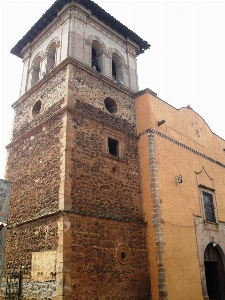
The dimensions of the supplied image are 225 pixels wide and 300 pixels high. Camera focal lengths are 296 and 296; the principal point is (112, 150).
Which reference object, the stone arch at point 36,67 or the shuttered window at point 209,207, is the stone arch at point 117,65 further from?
the shuttered window at point 209,207

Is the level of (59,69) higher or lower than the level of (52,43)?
lower

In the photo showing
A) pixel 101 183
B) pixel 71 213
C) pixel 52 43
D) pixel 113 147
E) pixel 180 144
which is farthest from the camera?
pixel 52 43

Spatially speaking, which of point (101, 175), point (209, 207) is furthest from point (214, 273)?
point (101, 175)

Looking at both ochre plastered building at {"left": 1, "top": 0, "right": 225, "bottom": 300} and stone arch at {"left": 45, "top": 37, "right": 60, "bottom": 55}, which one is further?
stone arch at {"left": 45, "top": 37, "right": 60, "bottom": 55}

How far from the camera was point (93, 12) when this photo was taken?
13164 millimetres

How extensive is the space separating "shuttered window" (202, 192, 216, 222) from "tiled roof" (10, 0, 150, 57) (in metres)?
8.12

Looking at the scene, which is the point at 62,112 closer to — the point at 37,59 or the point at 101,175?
the point at 101,175

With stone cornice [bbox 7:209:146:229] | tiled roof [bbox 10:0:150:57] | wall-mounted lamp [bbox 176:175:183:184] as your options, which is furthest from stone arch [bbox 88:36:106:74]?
Answer: stone cornice [bbox 7:209:146:229]

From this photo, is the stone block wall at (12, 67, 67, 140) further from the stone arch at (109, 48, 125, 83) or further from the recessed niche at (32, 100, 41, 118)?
the stone arch at (109, 48, 125, 83)

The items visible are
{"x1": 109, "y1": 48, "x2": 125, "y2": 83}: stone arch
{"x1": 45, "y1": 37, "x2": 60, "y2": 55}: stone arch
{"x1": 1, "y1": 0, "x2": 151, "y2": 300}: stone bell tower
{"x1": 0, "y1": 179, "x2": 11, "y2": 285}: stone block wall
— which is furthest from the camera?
{"x1": 109, "y1": 48, "x2": 125, "y2": 83}: stone arch

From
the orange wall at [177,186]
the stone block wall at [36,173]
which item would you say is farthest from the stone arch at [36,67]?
the orange wall at [177,186]

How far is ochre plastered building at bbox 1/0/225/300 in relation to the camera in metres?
8.49

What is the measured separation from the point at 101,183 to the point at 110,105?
3.72 m

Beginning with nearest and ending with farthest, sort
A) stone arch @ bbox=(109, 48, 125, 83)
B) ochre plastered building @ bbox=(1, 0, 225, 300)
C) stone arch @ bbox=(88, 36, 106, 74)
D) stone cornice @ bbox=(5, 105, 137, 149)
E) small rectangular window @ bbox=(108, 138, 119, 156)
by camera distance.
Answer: ochre plastered building @ bbox=(1, 0, 225, 300) < stone cornice @ bbox=(5, 105, 137, 149) < small rectangular window @ bbox=(108, 138, 119, 156) < stone arch @ bbox=(88, 36, 106, 74) < stone arch @ bbox=(109, 48, 125, 83)
